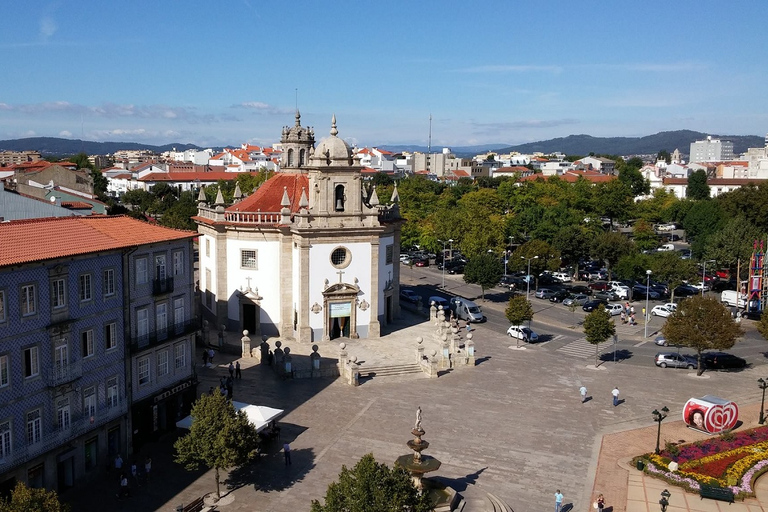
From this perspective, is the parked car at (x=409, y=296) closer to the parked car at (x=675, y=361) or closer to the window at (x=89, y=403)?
the parked car at (x=675, y=361)

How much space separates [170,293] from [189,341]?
9.68 feet

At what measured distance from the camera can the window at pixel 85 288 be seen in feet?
88.3

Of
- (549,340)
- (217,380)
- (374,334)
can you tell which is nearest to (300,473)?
(217,380)

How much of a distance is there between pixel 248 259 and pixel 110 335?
808 inches

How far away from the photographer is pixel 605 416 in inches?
1391

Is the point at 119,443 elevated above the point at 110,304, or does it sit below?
below

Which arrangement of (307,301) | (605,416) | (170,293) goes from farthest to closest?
(307,301) → (605,416) → (170,293)

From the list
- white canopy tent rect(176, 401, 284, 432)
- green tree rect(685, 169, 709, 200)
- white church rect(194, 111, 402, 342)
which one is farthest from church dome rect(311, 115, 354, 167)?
green tree rect(685, 169, 709, 200)

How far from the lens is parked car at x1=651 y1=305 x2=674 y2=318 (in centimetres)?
5825

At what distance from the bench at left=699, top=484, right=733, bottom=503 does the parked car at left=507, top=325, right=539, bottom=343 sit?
A: 77.2 ft

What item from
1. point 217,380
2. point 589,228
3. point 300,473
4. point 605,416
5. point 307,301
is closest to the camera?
point 300,473

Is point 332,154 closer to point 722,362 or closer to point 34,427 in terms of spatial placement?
point 34,427

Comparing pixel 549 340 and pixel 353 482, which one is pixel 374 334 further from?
pixel 353 482

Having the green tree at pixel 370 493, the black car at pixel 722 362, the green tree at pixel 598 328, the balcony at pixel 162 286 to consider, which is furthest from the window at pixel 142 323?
the black car at pixel 722 362
